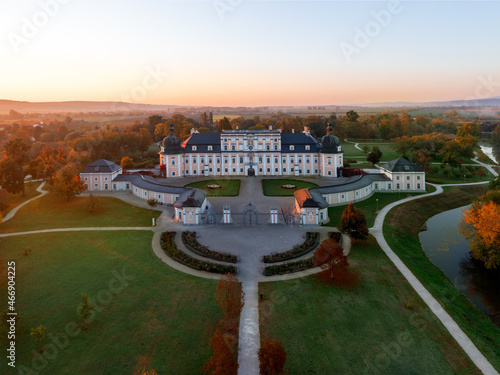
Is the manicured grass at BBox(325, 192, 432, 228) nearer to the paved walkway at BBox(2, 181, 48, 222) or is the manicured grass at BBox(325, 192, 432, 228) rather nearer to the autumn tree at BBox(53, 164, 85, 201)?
the autumn tree at BBox(53, 164, 85, 201)

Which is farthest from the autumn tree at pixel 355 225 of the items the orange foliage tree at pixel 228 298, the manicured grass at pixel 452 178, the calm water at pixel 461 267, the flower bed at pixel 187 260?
the manicured grass at pixel 452 178

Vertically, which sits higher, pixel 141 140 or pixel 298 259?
pixel 141 140

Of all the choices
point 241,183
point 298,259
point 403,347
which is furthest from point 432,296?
point 241,183

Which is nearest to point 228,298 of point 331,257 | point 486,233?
point 331,257

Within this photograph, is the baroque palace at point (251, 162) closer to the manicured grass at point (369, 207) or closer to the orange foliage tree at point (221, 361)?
the manicured grass at point (369, 207)

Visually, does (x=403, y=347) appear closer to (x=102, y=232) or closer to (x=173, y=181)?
(x=102, y=232)

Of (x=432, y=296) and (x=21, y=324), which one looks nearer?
(x=21, y=324)

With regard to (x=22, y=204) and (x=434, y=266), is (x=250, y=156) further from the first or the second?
(x=434, y=266)

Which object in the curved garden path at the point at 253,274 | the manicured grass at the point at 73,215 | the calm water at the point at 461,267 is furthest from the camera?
the manicured grass at the point at 73,215
